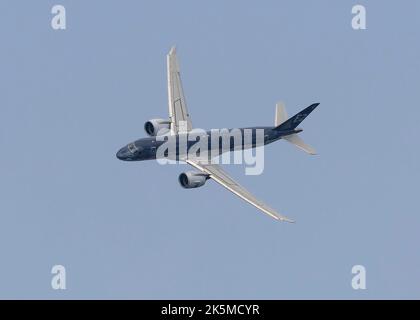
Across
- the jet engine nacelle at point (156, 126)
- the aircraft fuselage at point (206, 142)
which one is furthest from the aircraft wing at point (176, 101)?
the aircraft fuselage at point (206, 142)

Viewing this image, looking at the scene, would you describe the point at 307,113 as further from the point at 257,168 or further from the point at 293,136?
the point at 257,168

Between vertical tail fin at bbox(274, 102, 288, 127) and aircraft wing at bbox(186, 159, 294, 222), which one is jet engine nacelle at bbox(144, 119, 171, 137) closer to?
aircraft wing at bbox(186, 159, 294, 222)

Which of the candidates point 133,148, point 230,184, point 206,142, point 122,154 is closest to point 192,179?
point 230,184

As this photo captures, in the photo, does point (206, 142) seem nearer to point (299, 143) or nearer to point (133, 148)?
point (133, 148)

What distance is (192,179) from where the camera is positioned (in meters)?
138

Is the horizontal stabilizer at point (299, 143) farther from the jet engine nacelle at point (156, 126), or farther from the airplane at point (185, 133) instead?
the jet engine nacelle at point (156, 126)

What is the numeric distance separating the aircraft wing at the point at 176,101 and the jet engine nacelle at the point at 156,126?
0.99 m

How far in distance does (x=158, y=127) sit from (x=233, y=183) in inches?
633

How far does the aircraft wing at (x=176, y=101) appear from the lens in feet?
490

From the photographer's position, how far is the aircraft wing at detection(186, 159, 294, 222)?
13225cm

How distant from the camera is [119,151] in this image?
143 meters
